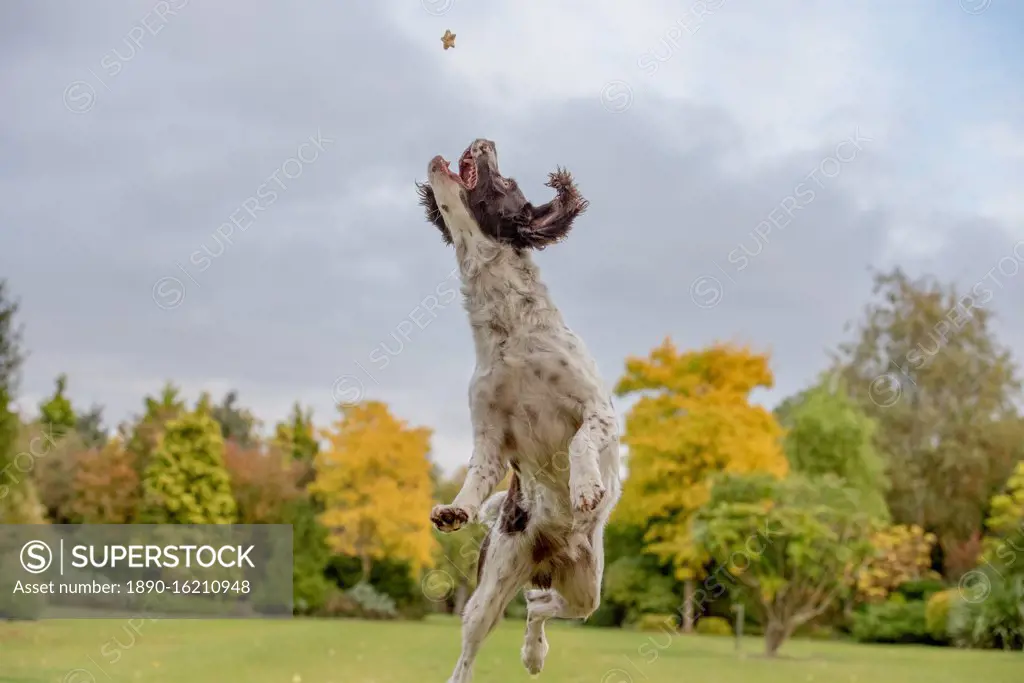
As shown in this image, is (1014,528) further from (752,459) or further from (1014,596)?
(752,459)

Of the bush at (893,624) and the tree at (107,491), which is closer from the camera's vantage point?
the bush at (893,624)

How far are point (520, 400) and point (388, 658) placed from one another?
11.8 meters

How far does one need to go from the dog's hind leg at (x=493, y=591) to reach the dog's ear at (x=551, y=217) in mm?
1406

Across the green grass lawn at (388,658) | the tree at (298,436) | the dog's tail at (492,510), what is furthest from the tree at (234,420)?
the dog's tail at (492,510)

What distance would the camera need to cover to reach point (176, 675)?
13.0 meters

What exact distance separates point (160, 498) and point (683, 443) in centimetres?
1103

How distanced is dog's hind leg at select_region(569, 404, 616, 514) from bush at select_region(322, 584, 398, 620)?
21.5 metres

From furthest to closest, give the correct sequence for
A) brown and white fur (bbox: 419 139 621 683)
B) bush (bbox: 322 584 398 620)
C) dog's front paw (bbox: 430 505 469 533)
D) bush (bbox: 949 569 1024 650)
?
1. bush (bbox: 322 584 398 620)
2. bush (bbox: 949 569 1024 650)
3. brown and white fur (bbox: 419 139 621 683)
4. dog's front paw (bbox: 430 505 469 533)

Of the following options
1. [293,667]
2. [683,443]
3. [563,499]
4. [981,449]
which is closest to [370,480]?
[683,443]

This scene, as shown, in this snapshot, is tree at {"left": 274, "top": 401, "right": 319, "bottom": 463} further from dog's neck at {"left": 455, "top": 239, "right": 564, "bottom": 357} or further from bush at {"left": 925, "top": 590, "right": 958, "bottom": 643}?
dog's neck at {"left": 455, "top": 239, "right": 564, "bottom": 357}

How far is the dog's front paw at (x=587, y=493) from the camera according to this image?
439cm

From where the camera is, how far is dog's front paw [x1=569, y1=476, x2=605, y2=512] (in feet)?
14.4

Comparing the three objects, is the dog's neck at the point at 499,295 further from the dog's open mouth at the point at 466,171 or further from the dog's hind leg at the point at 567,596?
the dog's hind leg at the point at 567,596

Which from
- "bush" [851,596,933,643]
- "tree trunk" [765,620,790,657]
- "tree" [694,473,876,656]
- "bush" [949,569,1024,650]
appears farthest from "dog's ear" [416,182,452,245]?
"bush" [851,596,933,643]
